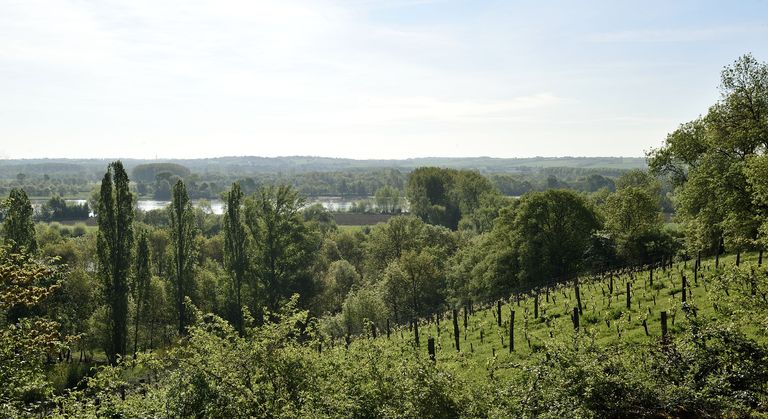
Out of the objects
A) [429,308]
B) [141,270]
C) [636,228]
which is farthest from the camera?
[429,308]

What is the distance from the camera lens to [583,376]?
562 inches

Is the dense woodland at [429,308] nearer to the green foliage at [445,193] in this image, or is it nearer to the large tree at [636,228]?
the large tree at [636,228]

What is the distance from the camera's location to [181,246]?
51.6m

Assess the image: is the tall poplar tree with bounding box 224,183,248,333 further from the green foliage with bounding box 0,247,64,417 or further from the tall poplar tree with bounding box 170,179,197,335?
the green foliage with bounding box 0,247,64,417

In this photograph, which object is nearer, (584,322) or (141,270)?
(584,322)

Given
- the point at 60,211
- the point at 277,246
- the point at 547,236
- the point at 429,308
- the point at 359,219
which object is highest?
the point at 547,236

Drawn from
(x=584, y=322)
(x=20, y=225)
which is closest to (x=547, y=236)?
(x=584, y=322)

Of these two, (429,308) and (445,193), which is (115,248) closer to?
(429,308)

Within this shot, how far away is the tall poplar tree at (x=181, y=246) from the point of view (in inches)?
2020

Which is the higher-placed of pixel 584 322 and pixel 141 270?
pixel 584 322

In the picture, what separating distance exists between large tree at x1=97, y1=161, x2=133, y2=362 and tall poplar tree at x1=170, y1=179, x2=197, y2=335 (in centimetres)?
777

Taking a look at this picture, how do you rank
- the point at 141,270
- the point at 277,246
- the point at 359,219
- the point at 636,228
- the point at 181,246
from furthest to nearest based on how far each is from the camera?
the point at 359,219 < the point at 277,246 < the point at 181,246 < the point at 141,270 < the point at 636,228

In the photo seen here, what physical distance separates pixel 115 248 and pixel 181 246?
9.97 metres

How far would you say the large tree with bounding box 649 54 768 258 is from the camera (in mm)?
31172
